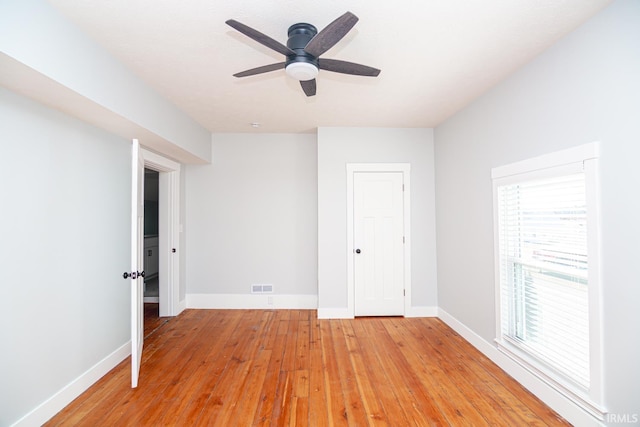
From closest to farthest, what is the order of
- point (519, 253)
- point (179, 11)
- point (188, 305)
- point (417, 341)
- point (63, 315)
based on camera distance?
1. point (179, 11)
2. point (63, 315)
3. point (519, 253)
4. point (417, 341)
5. point (188, 305)

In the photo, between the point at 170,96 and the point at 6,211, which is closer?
the point at 6,211

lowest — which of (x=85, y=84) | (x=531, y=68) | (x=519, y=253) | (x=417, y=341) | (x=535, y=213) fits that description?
(x=417, y=341)

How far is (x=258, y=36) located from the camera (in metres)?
1.50

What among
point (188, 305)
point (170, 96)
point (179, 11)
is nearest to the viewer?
point (179, 11)

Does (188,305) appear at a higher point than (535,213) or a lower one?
lower

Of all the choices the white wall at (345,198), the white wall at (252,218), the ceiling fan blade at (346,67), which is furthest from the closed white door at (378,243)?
the ceiling fan blade at (346,67)

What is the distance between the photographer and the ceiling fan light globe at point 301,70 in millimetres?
1707

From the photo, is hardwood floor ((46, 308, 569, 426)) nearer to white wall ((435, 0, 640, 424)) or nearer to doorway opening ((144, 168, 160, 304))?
white wall ((435, 0, 640, 424))

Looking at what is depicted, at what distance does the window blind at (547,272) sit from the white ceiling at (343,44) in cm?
103

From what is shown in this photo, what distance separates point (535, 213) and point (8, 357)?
12.6 feet

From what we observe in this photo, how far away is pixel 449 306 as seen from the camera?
3.62 meters

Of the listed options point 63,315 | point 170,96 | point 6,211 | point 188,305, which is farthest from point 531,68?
point 188,305

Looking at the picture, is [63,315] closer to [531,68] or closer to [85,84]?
[85,84]

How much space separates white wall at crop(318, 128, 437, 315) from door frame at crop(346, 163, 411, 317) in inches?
2.2
